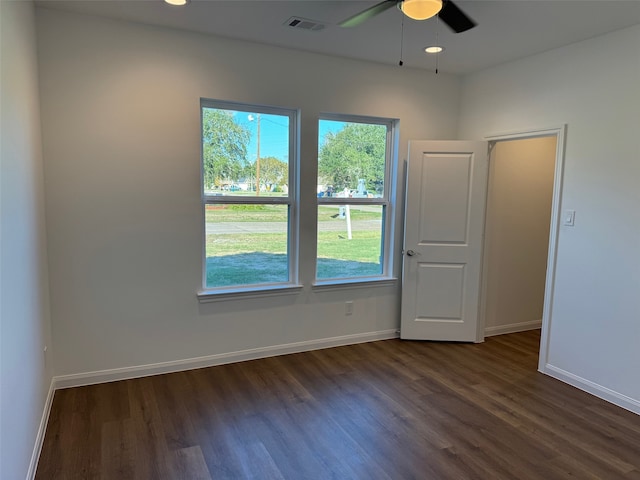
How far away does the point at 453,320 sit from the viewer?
4.12 metres

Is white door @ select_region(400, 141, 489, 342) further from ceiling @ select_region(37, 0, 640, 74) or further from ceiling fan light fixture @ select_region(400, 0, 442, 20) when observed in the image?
ceiling fan light fixture @ select_region(400, 0, 442, 20)

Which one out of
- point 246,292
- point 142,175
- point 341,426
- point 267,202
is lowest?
point 341,426

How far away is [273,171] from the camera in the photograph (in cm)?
364

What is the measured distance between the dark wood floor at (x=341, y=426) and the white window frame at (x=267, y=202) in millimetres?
619

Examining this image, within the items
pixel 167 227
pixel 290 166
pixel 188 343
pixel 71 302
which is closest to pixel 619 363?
pixel 290 166

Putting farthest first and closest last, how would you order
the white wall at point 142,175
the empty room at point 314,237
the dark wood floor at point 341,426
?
the white wall at point 142,175 → the empty room at point 314,237 → the dark wood floor at point 341,426

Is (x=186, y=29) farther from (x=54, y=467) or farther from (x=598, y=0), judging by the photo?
(x=54, y=467)

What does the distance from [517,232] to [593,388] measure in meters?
1.72

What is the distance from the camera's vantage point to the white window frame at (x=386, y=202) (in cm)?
393

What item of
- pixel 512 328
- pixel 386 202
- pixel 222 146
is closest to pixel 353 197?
pixel 386 202

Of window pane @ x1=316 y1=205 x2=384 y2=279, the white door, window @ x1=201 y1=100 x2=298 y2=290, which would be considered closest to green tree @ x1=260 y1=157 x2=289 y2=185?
window @ x1=201 y1=100 x2=298 y2=290

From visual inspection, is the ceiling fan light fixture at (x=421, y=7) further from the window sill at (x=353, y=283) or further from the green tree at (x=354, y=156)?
the window sill at (x=353, y=283)

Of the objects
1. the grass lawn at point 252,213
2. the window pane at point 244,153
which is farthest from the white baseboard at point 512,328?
the window pane at point 244,153

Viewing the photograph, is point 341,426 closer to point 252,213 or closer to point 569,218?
point 252,213
